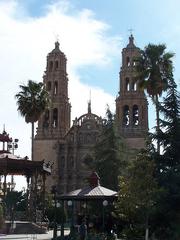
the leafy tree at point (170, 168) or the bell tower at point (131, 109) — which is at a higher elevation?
the bell tower at point (131, 109)

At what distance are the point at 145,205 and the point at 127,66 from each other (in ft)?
182

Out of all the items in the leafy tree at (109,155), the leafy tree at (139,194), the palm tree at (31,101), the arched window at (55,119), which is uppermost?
the arched window at (55,119)

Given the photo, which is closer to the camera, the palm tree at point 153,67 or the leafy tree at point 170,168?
the leafy tree at point 170,168

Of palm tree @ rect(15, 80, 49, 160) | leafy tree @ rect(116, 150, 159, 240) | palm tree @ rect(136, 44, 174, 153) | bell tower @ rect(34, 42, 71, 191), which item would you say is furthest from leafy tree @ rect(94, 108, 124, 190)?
leafy tree @ rect(116, 150, 159, 240)

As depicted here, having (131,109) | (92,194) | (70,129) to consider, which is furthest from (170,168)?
(70,129)

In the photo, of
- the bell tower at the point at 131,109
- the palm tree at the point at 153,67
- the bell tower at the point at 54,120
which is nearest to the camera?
the palm tree at the point at 153,67

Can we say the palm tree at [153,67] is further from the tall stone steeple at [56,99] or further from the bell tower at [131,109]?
the tall stone steeple at [56,99]

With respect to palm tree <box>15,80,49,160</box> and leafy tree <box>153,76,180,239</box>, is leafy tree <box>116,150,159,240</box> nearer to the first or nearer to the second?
leafy tree <box>153,76,180,239</box>

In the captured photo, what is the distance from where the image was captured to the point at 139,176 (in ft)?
86.8

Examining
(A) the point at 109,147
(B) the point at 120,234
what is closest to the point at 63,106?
(A) the point at 109,147

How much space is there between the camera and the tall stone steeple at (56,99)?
8044 centimetres

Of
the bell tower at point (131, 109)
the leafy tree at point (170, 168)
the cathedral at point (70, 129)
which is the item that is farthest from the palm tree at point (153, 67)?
the cathedral at point (70, 129)

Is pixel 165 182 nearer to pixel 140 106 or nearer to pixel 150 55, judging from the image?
pixel 150 55

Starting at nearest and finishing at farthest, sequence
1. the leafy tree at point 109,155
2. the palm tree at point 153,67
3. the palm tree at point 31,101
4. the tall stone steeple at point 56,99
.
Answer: the palm tree at point 153,67 < the palm tree at point 31,101 < the leafy tree at point 109,155 < the tall stone steeple at point 56,99
